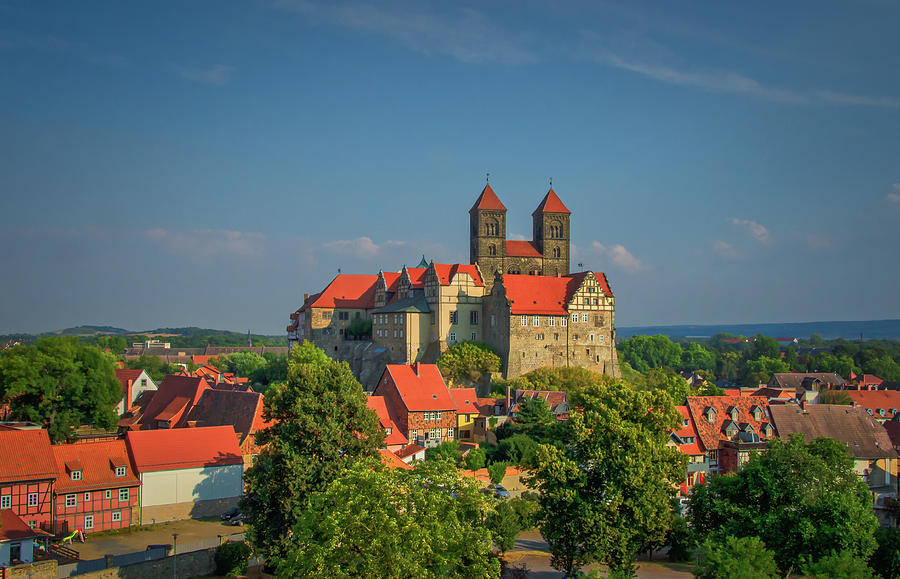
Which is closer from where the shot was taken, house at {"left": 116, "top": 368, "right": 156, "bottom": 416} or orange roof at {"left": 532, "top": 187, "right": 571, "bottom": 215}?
house at {"left": 116, "top": 368, "right": 156, "bottom": 416}

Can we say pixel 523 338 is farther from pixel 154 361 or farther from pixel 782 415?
pixel 154 361

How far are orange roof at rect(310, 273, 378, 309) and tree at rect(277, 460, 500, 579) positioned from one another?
67.8 m

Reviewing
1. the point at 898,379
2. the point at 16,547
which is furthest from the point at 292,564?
the point at 898,379

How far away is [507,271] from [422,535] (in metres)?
73.2

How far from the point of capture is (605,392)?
131ft

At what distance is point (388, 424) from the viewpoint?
2317 inches

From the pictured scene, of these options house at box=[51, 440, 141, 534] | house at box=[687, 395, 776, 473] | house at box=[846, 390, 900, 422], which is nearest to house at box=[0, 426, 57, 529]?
house at box=[51, 440, 141, 534]

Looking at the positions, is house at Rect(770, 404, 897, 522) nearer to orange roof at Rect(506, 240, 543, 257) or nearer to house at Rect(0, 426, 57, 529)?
orange roof at Rect(506, 240, 543, 257)

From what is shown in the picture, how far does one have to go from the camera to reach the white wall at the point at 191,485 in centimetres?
4469

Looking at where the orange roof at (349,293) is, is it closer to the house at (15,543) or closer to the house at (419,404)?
the house at (419,404)

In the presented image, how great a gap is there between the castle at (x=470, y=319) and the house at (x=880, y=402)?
26.0m

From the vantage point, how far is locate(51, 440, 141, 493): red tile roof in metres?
42.2

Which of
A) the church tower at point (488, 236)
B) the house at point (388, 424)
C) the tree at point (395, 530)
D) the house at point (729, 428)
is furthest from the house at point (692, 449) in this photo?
the church tower at point (488, 236)

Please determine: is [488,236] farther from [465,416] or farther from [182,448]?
[182,448]
